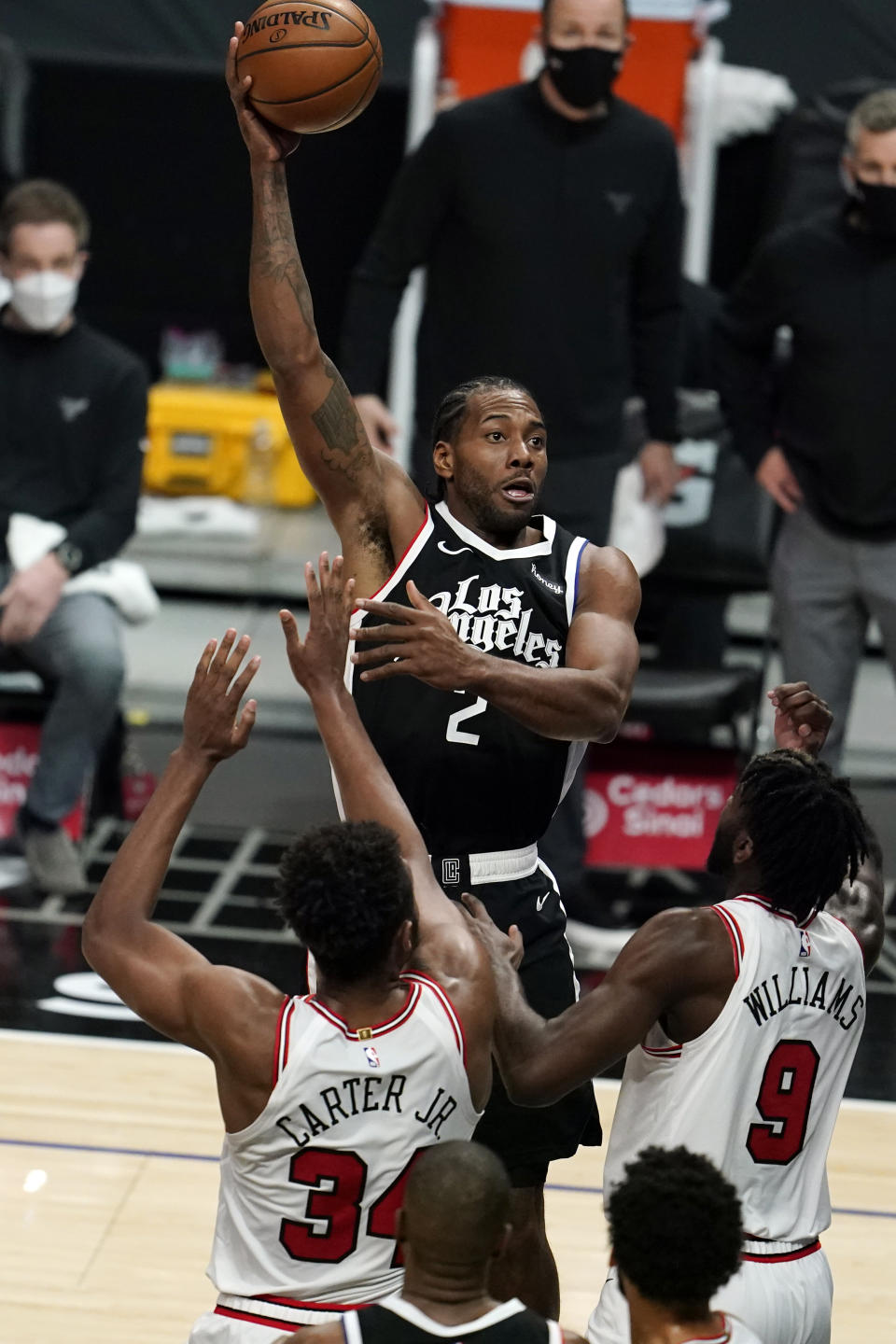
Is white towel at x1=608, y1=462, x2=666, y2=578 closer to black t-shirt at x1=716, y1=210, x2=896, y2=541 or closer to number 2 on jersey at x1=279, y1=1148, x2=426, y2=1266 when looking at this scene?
black t-shirt at x1=716, y1=210, x2=896, y2=541

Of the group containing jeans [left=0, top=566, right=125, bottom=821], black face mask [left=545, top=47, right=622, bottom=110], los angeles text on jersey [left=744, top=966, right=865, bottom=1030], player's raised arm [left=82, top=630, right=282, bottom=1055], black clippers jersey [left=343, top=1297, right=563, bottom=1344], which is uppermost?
black face mask [left=545, top=47, right=622, bottom=110]

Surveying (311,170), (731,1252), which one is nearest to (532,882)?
(731,1252)

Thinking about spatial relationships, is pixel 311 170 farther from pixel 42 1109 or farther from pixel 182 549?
pixel 42 1109

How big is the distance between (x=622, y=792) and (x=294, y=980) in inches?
53.7

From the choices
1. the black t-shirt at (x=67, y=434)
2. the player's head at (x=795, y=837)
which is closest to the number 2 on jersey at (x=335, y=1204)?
the player's head at (x=795, y=837)

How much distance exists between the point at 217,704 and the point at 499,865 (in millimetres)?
926

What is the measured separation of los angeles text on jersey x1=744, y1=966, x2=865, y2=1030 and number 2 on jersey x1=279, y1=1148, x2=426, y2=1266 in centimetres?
63

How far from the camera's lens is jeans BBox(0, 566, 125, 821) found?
653 cm

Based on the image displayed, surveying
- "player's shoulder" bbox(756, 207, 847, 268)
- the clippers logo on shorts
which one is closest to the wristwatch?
"player's shoulder" bbox(756, 207, 847, 268)

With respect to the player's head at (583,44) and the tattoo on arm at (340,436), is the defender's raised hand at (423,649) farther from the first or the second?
the player's head at (583,44)

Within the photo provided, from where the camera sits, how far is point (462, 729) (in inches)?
149

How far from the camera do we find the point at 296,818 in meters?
7.47

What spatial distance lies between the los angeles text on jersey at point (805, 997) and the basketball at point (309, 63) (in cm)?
192

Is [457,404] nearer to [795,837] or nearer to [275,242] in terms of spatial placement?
[275,242]
